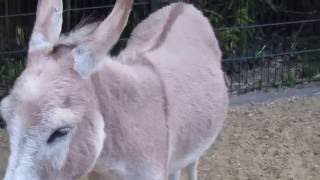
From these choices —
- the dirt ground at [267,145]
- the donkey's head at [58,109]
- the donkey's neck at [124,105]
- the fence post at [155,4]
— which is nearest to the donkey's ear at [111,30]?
the donkey's head at [58,109]

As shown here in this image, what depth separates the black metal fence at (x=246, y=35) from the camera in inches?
228

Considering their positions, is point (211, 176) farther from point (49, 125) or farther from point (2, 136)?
point (49, 125)

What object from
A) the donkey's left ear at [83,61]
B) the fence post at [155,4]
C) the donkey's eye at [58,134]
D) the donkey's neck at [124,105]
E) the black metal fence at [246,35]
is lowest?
the black metal fence at [246,35]

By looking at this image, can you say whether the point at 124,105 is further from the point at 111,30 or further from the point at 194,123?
the point at 194,123

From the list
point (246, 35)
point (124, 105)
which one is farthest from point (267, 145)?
point (124, 105)

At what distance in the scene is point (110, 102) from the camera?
3.01m

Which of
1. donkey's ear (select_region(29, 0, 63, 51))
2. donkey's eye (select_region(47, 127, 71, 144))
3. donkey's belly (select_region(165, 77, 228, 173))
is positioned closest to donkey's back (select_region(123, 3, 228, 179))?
donkey's belly (select_region(165, 77, 228, 173))

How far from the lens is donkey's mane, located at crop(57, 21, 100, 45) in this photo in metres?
2.83

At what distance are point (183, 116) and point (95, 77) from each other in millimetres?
650

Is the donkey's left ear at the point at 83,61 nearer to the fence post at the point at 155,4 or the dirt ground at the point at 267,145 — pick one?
the dirt ground at the point at 267,145

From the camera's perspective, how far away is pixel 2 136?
5.31m

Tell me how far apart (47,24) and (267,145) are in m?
2.56

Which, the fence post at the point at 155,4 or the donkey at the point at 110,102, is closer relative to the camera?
the donkey at the point at 110,102

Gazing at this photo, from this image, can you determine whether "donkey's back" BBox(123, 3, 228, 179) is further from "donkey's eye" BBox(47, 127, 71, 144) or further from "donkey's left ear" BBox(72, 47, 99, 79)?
"donkey's eye" BBox(47, 127, 71, 144)
